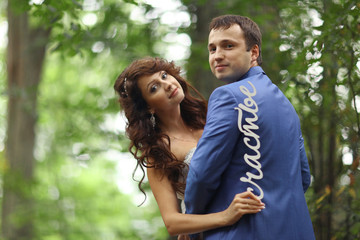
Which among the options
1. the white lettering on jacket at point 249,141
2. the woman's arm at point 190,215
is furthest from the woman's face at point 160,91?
the white lettering on jacket at point 249,141

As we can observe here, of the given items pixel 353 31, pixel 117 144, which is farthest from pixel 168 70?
pixel 117 144

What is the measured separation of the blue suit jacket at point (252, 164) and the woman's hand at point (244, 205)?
3 cm

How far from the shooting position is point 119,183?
21.7 metres

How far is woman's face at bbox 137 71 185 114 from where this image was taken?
3113 mm

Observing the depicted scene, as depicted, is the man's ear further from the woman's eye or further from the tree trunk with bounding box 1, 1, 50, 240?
the tree trunk with bounding box 1, 1, 50, 240

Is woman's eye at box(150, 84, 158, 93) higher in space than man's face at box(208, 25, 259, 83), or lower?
lower

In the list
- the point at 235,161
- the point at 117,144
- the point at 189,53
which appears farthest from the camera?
the point at 117,144

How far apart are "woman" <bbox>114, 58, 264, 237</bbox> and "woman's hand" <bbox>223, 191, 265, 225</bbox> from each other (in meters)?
0.47

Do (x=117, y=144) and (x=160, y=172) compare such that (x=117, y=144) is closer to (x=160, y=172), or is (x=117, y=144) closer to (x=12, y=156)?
(x=160, y=172)

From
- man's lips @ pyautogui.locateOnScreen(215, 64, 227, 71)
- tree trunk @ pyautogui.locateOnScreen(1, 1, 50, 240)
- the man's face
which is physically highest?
the man's face

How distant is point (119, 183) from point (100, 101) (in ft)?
47.1

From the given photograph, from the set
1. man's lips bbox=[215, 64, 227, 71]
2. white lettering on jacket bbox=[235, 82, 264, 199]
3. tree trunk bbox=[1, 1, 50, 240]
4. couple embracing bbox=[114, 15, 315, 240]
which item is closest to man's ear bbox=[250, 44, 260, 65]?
couple embracing bbox=[114, 15, 315, 240]

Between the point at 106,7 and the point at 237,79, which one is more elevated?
the point at 237,79

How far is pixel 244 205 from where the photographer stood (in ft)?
7.34
